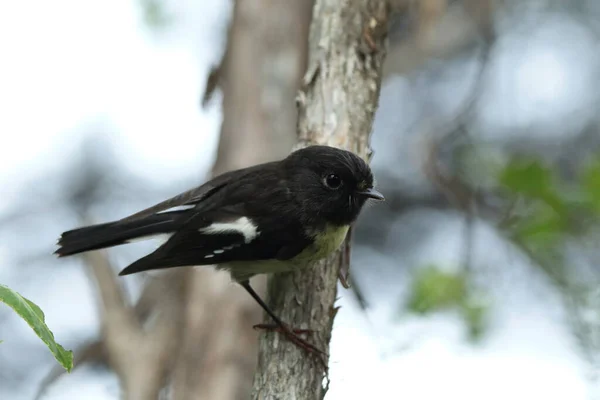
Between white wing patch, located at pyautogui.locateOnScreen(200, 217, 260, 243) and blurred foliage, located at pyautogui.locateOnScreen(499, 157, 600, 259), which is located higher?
blurred foliage, located at pyautogui.locateOnScreen(499, 157, 600, 259)

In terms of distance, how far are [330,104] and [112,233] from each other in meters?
1.07

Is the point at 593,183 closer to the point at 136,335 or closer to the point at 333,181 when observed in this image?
the point at 333,181

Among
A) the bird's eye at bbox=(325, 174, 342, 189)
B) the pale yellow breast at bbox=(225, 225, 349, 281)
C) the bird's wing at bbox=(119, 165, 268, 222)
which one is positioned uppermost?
the bird's wing at bbox=(119, 165, 268, 222)

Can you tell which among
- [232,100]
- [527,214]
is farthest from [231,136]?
[527,214]

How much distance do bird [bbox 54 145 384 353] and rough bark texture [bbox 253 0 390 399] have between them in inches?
3.0

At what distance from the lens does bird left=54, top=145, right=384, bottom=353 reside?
9.67ft

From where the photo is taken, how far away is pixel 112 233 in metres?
3.06

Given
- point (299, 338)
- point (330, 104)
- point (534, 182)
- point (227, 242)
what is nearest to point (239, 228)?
point (227, 242)

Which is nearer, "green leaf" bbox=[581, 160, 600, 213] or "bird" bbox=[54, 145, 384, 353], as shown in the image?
"green leaf" bbox=[581, 160, 600, 213]

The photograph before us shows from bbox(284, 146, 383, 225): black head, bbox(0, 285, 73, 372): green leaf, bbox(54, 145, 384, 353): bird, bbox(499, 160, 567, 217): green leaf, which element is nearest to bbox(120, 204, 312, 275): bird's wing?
bbox(54, 145, 384, 353): bird

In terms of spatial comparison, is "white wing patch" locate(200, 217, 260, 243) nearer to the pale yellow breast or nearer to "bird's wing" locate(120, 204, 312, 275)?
"bird's wing" locate(120, 204, 312, 275)

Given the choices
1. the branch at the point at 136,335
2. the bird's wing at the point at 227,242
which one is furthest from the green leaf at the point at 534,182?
the branch at the point at 136,335

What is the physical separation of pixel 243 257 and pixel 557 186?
130 centimetres

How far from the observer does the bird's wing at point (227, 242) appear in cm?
292
